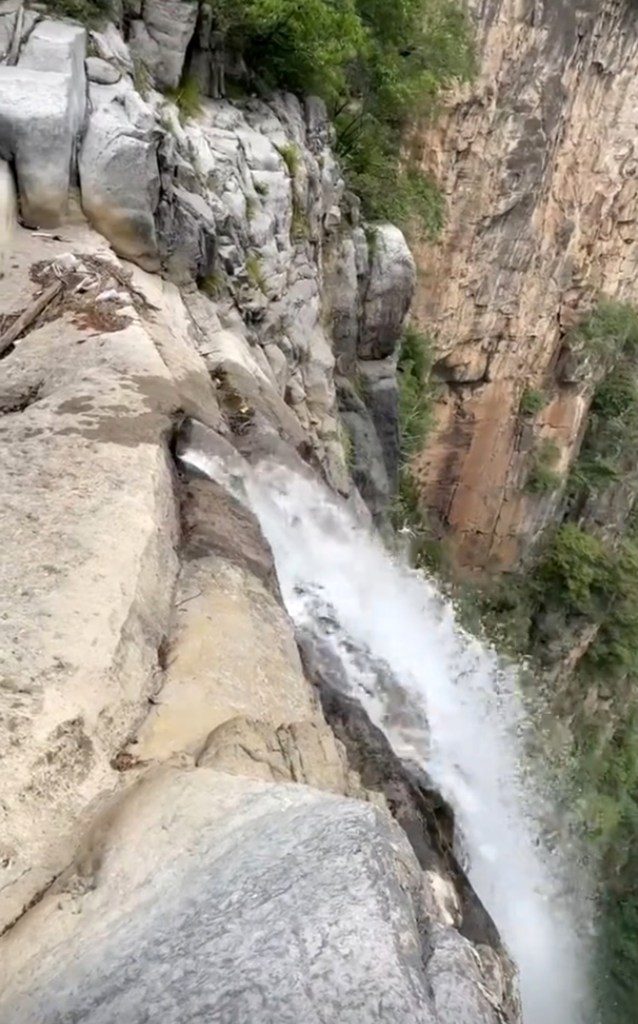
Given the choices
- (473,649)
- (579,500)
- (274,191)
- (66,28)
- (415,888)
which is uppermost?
(66,28)

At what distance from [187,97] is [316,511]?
4.44 metres

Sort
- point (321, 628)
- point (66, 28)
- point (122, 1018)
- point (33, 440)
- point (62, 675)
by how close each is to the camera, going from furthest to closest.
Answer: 1. point (66, 28)
2. point (321, 628)
3. point (33, 440)
4. point (62, 675)
5. point (122, 1018)

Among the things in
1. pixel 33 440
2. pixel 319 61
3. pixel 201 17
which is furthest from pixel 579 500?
pixel 33 440

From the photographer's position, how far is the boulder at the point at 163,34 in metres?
7.25

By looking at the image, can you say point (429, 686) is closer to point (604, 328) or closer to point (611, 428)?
point (604, 328)

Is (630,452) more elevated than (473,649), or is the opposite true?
(473,649)

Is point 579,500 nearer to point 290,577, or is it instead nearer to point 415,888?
point 290,577

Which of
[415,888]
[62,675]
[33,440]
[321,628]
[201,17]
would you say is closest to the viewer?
[415,888]

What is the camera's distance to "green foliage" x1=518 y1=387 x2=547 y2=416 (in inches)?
576

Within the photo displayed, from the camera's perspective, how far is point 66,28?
20.8 ft

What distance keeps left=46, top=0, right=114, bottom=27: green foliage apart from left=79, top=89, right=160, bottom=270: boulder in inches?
36.1

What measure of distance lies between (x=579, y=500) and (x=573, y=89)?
7448 millimetres

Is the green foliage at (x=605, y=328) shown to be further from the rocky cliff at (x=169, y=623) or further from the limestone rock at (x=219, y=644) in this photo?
the limestone rock at (x=219, y=644)

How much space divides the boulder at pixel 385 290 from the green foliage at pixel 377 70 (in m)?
0.82
